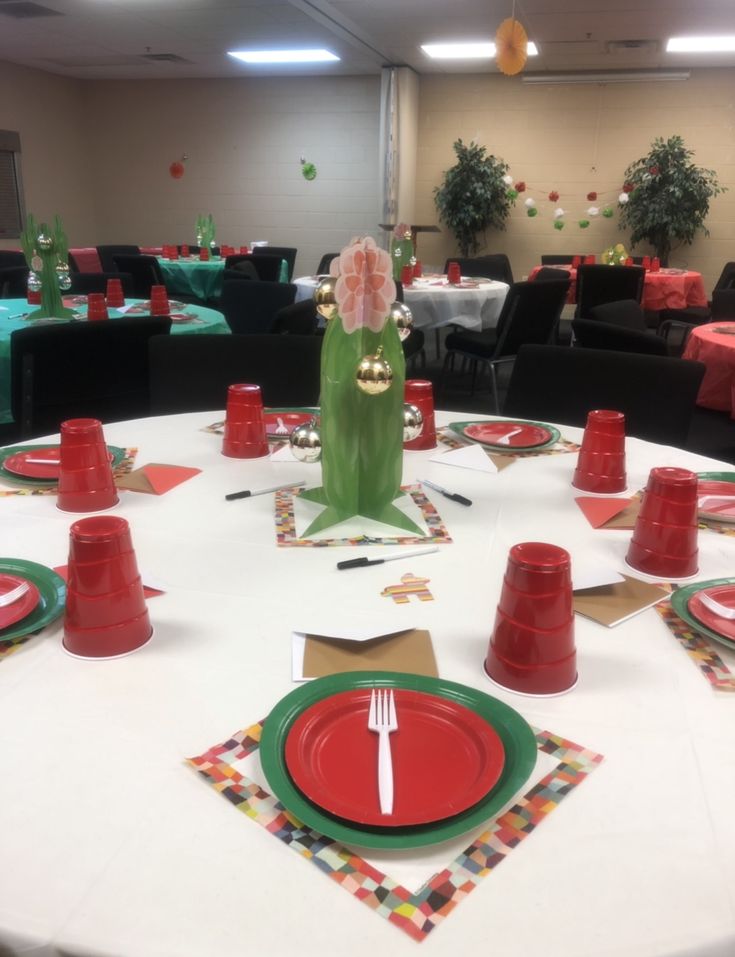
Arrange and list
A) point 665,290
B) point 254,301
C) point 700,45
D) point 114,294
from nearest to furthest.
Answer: point 114,294, point 254,301, point 665,290, point 700,45

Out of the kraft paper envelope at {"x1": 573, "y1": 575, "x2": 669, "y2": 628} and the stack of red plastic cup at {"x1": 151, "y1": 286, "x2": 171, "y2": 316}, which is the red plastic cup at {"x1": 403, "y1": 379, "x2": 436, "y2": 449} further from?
the stack of red plastic cup at {"x1": 151, "y1": 286, "x2": 171, "y2": 316}

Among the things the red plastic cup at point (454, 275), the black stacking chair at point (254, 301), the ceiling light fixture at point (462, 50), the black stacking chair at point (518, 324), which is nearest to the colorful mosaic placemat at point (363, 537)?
the black stacking chair at point (254, 301)

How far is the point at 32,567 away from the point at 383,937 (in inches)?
25.4

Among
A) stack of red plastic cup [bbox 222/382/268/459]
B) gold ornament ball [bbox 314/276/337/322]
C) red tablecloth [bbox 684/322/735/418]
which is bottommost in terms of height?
red tablecloth [bbox 684/322/735/418]

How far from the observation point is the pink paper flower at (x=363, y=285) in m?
1.05

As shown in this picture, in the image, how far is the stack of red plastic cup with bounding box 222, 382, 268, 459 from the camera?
1.37 m

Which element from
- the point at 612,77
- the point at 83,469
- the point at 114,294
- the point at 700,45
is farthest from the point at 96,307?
the point at 612,77

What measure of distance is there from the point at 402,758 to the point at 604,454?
2.52 ft

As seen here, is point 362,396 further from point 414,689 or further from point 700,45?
point 700,45

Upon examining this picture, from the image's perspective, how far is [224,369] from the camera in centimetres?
196

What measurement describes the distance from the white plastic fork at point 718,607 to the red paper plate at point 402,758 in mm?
358

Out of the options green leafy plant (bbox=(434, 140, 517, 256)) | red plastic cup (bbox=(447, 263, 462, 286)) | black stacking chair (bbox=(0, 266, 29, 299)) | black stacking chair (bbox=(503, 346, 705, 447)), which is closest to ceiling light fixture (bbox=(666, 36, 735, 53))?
green leafy plant (bbox=(434, 140, 517, 256))

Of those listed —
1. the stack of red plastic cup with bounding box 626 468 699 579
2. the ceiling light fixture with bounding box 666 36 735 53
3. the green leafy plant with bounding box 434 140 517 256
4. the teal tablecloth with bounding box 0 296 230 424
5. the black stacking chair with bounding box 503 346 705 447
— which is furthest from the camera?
the green leafy plant with bounding box 434 140 517 256

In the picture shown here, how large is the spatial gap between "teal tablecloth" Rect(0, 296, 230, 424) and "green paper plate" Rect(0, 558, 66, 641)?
1679mm
